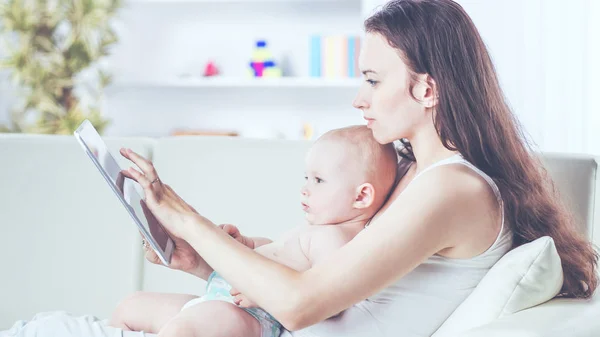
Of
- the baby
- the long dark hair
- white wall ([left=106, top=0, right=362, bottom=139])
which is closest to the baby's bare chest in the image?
the baby

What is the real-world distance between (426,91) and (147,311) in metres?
0.77

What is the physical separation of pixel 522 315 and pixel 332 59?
3.67 metres

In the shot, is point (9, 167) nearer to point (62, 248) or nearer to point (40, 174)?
point (40, 174)

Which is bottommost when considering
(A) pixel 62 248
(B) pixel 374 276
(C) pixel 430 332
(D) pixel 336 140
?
(A) pixel 62 248

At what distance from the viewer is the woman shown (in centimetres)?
120

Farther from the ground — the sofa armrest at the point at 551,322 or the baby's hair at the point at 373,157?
the baby's hair at the point at 373,157

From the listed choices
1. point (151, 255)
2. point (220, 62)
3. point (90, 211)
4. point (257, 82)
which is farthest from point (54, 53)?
point (151, 255)

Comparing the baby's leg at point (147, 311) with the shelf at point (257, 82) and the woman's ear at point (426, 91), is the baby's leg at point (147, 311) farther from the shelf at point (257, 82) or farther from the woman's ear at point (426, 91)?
the shelf at point (257, 82)

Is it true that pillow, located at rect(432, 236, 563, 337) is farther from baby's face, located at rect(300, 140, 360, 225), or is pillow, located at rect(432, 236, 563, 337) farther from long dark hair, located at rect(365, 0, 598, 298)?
baby's face, located at rect(300, 140, 360, 225)

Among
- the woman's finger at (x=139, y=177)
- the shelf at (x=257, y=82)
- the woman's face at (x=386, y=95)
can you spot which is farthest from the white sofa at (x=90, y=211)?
the shelf at (x=257, y=82)

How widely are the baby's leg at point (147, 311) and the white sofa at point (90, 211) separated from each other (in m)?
0.38

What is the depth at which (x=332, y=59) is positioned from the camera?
4.77m

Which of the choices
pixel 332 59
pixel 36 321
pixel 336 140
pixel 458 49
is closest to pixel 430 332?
pixel 336 140

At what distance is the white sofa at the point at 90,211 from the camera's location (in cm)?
206
